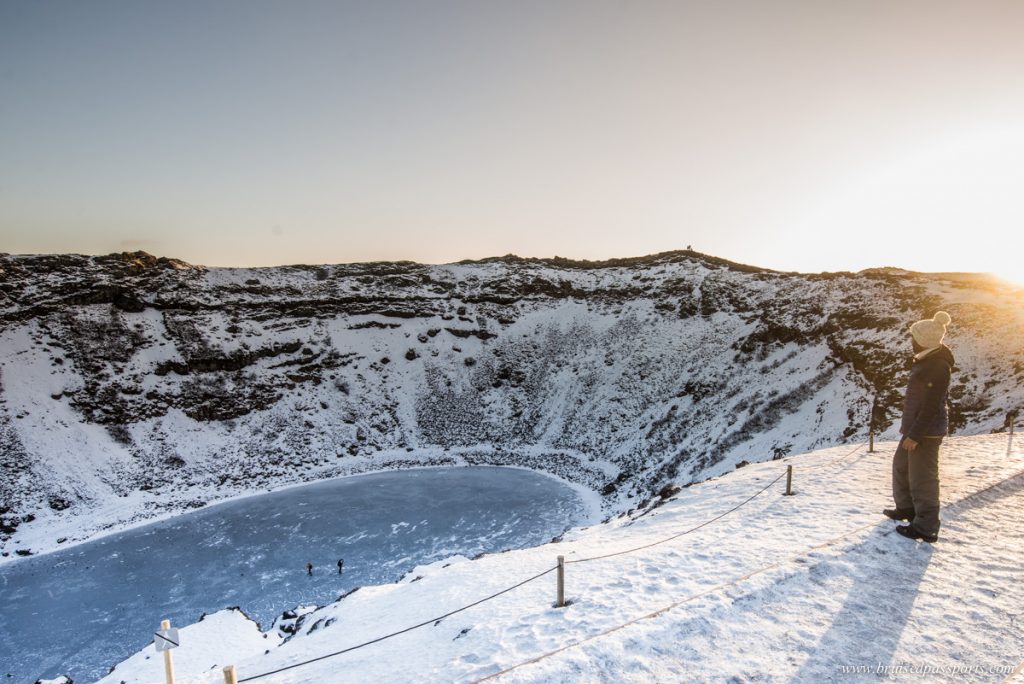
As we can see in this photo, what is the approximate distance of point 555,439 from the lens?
A: 1813 inches

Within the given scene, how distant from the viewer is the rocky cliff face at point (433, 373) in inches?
1297

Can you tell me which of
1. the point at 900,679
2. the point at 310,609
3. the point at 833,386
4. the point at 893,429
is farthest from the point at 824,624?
the point at 833,386

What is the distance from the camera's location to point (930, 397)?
7.05m

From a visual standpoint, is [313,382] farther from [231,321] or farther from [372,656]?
[372,656]

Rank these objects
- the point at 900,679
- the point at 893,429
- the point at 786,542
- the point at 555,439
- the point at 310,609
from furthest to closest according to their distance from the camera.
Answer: the point at 555,439 → the point at 893,429 → the point at 310,609 → the point at 786,542 → the point at 900,679

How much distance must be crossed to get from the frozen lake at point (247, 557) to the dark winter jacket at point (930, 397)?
22103 millimetres

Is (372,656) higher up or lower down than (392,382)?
higher up

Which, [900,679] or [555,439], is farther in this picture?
[555,439]

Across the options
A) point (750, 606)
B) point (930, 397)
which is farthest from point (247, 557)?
point (930, 397)

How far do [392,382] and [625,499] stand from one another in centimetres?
3085

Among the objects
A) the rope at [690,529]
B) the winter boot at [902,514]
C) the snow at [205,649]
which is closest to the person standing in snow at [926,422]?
the winter boot at [902,514]

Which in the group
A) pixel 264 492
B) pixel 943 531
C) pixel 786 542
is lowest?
pixel 264 492

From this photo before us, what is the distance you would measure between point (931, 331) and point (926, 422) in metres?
1.39

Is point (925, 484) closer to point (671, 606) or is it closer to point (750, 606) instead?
point (750, 606)
